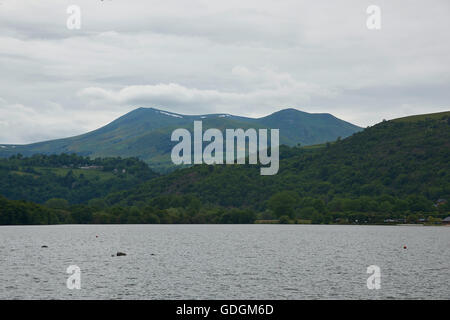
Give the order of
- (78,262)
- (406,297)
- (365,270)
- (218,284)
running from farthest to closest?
(78,262) < (365,270) < (218,284) < (406,297)

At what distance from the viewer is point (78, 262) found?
123000 millimetres

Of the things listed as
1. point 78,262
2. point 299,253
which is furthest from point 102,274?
point 299,253

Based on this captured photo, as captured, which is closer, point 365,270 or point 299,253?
point 365,270

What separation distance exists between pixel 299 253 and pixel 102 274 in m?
58.7
